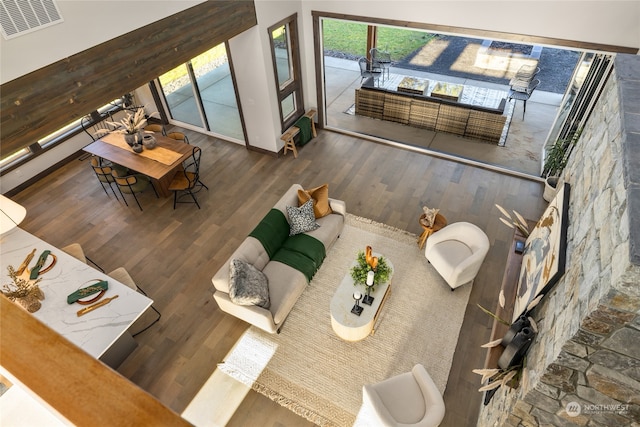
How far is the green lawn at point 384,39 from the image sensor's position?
8.23 metres

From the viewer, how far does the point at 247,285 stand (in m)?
4.28

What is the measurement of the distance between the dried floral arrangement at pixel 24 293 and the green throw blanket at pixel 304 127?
4981 mm

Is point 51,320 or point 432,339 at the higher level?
point 51,320

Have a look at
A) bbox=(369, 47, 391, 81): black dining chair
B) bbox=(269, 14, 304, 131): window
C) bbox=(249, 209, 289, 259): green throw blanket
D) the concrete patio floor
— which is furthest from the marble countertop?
bbox=(369, 47, 391, 81): black dining chair

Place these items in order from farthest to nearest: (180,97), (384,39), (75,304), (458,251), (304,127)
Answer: (384,39), (180,97), (304,127), (458,251), (75,304)

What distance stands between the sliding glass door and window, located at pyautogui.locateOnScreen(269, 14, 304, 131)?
93 cm

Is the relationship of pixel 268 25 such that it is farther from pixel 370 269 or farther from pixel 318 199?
pixel 370 269

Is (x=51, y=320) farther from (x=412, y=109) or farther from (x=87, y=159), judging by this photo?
(x=412, y=109)

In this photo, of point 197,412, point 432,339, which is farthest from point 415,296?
point 197,412

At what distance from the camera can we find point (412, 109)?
786cm

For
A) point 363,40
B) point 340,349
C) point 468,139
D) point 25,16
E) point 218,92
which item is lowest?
point 340,349

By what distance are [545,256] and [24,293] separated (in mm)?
5065

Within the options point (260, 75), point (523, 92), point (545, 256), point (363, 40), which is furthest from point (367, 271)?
point (363, 40)

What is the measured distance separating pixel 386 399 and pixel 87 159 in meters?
7.36
